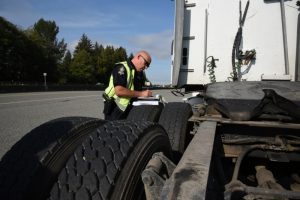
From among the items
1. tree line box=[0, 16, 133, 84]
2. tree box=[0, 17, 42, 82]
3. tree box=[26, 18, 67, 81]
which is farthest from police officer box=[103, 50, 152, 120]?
tree box=[26, 18, 67, 81]

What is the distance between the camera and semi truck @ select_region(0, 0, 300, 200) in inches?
66.0

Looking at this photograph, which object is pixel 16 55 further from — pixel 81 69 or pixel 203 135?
pixel 203 135

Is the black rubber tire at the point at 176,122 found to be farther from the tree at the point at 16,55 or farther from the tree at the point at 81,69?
the tree at the point at 81,69

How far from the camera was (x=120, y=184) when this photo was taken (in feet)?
5.42

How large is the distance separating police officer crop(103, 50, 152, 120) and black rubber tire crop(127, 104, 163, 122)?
22 centimetres

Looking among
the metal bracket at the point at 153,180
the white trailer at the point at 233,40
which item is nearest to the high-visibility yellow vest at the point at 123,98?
the white trailer at the point at 233,40

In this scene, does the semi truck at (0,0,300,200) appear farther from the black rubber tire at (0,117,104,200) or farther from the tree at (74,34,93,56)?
the tree at (74,34,93,56)

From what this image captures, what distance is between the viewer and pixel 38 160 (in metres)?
1.87

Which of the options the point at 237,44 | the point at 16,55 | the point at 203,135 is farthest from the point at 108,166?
the point at 16,55

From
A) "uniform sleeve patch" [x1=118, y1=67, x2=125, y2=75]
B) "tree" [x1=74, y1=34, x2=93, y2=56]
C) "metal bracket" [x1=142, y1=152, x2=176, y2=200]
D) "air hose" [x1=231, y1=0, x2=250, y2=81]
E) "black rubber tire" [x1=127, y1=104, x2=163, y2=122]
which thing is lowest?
"metal bracket" [x1=142, y1=152, x2=176, y2=200]

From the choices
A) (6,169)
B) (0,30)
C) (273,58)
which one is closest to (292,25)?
(273,58)

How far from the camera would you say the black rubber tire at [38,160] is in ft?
5.68

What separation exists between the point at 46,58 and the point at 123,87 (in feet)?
238

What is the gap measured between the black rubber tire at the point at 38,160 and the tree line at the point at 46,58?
51122mm
